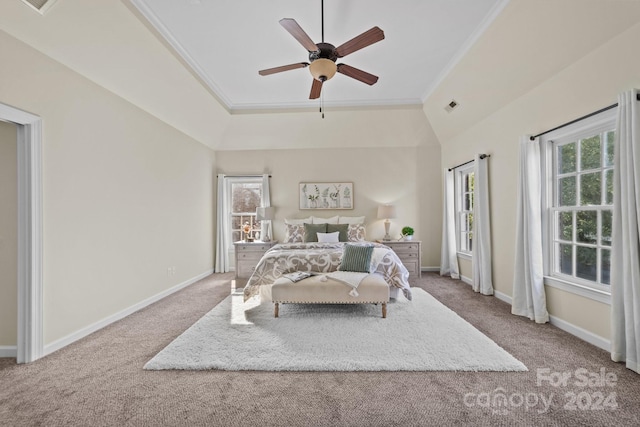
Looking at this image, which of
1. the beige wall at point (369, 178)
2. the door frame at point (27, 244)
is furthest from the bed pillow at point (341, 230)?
the door frame at point (27, 244)

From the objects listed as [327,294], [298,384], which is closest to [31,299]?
[298,384]

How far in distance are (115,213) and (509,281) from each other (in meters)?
4.94

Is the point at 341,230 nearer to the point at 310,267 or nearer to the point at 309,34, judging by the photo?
the point at 310,267

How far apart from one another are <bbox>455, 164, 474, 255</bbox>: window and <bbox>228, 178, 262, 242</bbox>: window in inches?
155

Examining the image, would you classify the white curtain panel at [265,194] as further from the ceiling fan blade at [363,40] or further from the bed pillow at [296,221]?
the ceiling fan blade at [363,40]

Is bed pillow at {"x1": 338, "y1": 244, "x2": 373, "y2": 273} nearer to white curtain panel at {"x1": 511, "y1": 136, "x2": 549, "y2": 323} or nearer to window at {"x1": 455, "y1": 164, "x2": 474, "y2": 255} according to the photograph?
white curtain panel at {"x1": 511, "y1": 136, "x2": 549, "y2": 323}

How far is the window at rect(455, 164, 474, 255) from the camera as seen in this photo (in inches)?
207

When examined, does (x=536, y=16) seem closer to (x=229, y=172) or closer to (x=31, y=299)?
(x=31, y=299)

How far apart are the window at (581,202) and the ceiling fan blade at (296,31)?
2.61m

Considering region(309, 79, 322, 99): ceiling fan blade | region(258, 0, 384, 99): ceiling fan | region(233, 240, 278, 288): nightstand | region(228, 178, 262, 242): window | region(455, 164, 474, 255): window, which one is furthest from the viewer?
region(228, 178, 262, 242): window

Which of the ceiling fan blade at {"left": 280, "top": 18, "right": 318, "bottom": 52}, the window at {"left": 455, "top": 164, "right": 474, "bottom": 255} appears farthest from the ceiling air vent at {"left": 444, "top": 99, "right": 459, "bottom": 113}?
the ceiling fan blade at {"left": 280, "top": 18, "right": 318, "bottom": 52}

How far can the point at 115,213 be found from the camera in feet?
11.3

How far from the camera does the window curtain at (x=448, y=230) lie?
5.56m

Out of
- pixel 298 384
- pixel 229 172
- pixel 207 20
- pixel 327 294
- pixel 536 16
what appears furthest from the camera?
pixel 229 172
